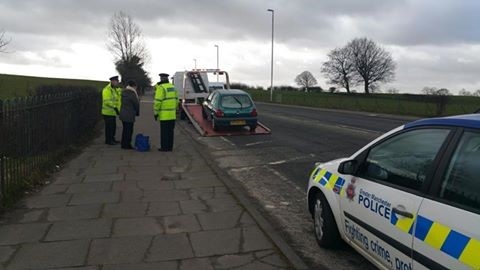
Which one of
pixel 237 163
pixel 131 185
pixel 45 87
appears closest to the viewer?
pixel 131 185

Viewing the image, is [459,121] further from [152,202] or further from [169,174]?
[169,174]

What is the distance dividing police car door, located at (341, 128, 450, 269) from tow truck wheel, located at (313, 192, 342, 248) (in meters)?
0.32

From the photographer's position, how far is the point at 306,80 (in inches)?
4318

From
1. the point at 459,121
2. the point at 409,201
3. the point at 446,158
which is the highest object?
the point at 459,121

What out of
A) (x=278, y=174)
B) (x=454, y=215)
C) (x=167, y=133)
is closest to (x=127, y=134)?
(x=167, y=133)

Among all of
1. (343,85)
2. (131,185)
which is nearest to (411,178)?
(131,185)

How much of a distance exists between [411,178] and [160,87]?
9622 mm

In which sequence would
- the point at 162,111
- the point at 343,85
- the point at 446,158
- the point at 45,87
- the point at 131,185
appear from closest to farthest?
the point at 446,158 < the point at 131,185 < the point at 162,111 < the point at 45,87 < the point at 343,85

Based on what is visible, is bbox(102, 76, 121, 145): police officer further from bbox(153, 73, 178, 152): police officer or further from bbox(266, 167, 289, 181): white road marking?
bbox(266, 167, 289, 181): white road marking

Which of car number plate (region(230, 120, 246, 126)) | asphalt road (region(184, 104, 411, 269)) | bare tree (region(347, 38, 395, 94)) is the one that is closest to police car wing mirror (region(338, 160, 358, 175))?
asphalt road (region(184, 104, 411, 269))

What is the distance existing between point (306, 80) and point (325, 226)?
107m

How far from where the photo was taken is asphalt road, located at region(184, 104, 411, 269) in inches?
194

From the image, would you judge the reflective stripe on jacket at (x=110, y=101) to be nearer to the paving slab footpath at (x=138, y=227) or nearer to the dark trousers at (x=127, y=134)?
the dark trousers at (x=127, y=134)

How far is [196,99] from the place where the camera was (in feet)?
86.7
